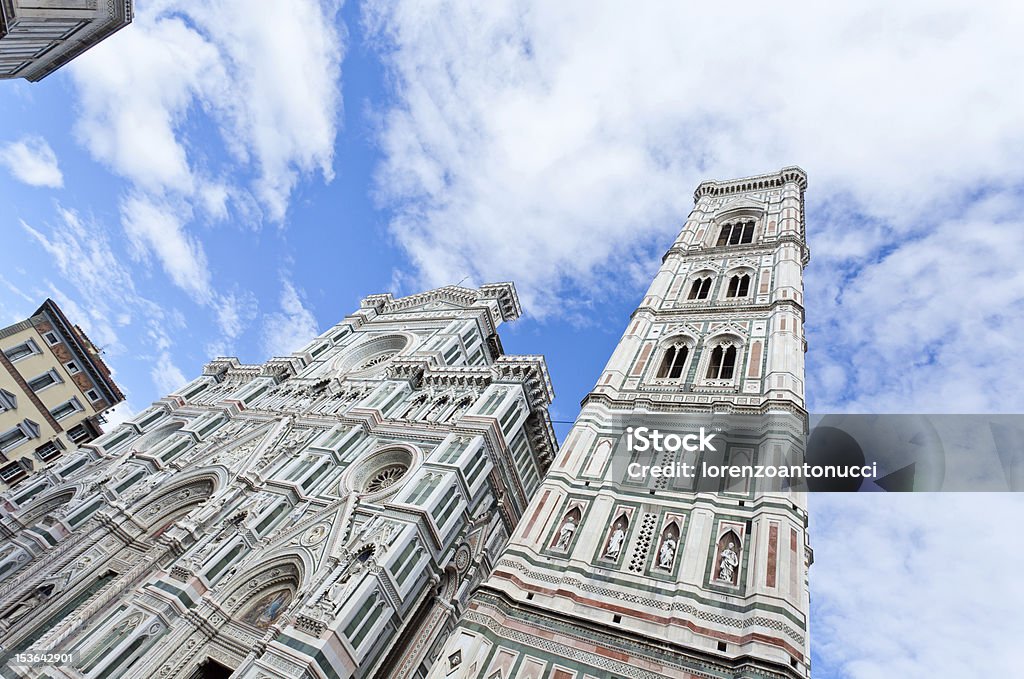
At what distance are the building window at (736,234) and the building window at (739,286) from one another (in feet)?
14.7

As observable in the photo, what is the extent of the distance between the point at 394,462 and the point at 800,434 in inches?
578

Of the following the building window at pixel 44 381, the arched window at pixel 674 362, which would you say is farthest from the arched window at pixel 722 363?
the building window at pixel 44 381

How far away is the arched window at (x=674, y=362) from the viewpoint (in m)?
19.6

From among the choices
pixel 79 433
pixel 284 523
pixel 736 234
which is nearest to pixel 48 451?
pixel 79 433

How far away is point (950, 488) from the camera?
12.9 m

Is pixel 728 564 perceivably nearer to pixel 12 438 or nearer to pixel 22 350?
pixel 12 438

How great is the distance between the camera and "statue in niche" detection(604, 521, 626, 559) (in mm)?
13117

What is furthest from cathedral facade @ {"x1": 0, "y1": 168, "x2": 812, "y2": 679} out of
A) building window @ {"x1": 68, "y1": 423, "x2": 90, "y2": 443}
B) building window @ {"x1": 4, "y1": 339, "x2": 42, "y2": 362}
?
building window @ {"x1": 68, "y1": 423, "x2": 90, "y2": 443}

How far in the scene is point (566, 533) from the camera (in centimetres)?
1393

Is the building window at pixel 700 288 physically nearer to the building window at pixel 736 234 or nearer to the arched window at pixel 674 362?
the arched window at pixel 674 362

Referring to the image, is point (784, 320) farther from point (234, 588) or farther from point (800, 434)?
point (234, 588)

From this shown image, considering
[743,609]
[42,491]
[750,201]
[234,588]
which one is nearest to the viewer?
[743,609]

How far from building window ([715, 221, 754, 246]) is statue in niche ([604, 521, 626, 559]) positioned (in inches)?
768

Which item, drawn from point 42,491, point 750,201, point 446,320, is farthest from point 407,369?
point 750,201
